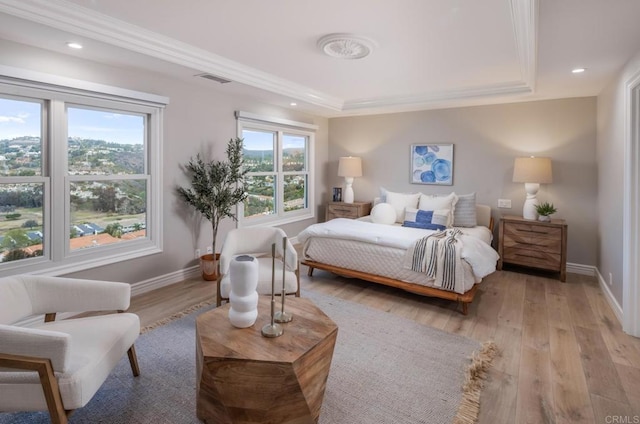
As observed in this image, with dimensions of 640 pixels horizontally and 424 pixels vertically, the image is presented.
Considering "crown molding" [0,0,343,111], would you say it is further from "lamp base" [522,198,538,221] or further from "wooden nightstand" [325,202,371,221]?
"lamp base" [522,198,538,221]

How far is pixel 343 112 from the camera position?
5.73m

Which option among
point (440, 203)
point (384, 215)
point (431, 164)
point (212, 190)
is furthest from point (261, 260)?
point (431, 164)

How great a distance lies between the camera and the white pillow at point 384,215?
4.71 metres

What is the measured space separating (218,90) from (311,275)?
256 centimetres

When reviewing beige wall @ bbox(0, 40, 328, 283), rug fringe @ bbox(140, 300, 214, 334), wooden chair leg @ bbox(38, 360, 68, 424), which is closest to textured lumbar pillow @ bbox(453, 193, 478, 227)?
beige wall @ bbox(0, 40, 328, 283)

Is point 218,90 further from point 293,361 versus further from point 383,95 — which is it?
point 293,361

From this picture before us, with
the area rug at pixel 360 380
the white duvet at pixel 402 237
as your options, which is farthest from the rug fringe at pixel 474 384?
the white duvet at pixel 402 237

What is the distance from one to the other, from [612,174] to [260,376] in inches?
153

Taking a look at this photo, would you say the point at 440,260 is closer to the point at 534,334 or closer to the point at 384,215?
the point at 534,334

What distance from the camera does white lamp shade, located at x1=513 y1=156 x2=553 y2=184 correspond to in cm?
425

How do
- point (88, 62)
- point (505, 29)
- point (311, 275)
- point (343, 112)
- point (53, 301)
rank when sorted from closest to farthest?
1. point (53, 301)
2. point (505, 29)
3. point (88, 62)
4. point (311, 275)
5. point (343, 112)

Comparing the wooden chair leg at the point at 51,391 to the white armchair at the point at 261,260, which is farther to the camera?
the white armchair at the point at 261,260

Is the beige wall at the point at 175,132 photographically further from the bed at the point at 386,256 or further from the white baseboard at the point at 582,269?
the white baseboard at the point at 582,269

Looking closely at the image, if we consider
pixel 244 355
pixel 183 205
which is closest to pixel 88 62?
pixel 183 205
